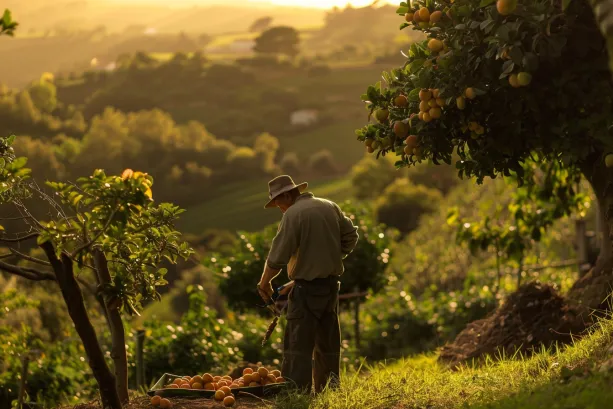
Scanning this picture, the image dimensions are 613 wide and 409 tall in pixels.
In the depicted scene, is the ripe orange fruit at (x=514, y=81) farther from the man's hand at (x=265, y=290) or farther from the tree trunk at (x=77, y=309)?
the tree trunk at (x=77, y=309)

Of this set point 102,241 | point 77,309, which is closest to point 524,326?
point 102,241

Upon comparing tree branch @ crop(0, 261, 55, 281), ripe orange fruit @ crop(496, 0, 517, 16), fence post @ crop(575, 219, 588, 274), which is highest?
ripe orange fruit @ crop(496, 0, 517, 16)

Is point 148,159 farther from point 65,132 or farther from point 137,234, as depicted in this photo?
point 137,234

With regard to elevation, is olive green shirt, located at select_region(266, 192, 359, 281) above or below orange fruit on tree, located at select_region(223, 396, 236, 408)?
above

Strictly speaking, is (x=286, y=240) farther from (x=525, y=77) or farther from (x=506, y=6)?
(x=506, y=6)

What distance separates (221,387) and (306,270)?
3.78 feet

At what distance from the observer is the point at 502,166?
715cm

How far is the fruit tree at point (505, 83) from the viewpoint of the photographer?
6.25 m

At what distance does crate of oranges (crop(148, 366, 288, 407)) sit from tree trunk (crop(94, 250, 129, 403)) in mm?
238

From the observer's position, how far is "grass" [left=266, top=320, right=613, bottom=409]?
532 centimetres

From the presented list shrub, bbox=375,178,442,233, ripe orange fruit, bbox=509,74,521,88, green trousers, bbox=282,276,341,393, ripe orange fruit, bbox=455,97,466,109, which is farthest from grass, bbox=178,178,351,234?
ripe orange fruit, bbox=509,74,521,88

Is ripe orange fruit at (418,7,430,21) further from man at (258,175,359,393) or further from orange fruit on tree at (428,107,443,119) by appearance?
man at (258,175,359,393)

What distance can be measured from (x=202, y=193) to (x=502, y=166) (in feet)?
229

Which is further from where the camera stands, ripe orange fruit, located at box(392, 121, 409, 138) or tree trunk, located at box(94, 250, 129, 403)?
ripe orange fruit, located at box(392, 121, 409, 138)
